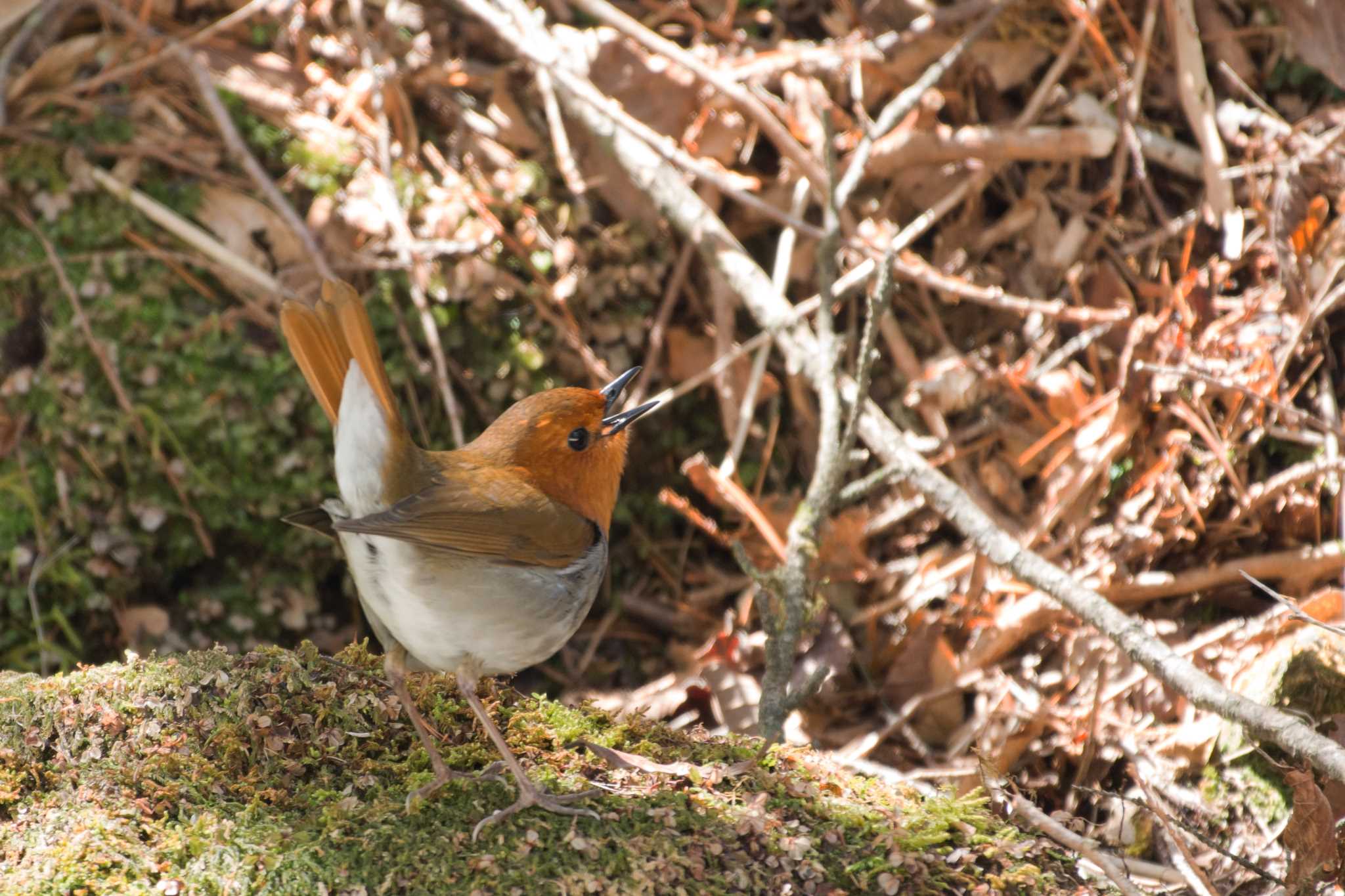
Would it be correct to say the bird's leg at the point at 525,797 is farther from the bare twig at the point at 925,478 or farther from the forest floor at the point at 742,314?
the bare twig at the point at 925,478

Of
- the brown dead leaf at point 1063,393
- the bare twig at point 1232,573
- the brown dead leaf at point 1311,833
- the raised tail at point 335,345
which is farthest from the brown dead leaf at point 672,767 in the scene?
the brown dead leaf at point 1063,393

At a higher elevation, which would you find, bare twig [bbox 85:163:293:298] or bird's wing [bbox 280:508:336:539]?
bare twig [bbox 85:163:293:298]

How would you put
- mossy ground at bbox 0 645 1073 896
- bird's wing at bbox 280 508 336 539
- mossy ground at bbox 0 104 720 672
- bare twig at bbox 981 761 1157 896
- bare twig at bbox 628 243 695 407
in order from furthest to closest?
bare twig at bbox 628 243 695 407, mossy ground at bbox 0 104 720 672, bird's wing at bbox 280 508 336 539, bare twig at bbox 981 761 1157 896, mossy ground at bbox 0 645 1073 896

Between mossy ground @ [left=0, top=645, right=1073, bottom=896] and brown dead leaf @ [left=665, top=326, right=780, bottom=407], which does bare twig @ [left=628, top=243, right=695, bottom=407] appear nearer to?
brown dead leaf @ [left=665, top=326, right=780, bottom=407]

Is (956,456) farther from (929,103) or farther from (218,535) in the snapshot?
(218,535)

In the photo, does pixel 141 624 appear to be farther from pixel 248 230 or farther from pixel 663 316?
pixel 663 316

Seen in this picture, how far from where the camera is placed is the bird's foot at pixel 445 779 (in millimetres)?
2396

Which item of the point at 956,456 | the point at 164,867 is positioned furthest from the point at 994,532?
the point at 164,867

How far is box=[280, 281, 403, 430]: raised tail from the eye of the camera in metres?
2.77

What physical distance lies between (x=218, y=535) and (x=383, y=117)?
171cm

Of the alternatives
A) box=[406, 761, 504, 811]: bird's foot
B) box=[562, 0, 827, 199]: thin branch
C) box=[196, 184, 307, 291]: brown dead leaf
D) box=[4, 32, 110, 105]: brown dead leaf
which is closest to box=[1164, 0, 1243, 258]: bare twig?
box=[562, 0, 827, 199]: thin branch

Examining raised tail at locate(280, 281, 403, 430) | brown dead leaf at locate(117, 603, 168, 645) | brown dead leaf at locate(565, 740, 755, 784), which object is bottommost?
brown dead leaf at locate(117, 603, 168, 645)

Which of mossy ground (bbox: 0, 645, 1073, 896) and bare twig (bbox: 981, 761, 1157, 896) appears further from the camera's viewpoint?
bare twig (bbox: 981, 761, 1157, 896)

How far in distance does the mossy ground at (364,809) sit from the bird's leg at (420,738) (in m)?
0.03
